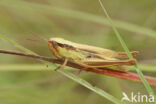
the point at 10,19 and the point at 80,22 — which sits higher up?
the point at 80,22

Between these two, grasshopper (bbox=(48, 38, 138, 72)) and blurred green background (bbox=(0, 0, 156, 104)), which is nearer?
grasshopper (bbox=(48, 38, 138, 72))

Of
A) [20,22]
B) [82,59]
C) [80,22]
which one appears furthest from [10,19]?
[82,59]

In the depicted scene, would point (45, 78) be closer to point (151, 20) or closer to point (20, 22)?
point (20, 22)

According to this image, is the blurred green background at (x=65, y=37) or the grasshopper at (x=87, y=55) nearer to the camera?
the grasshopper at (x=87, y=55)

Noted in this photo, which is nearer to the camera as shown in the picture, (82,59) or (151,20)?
(82,59)
